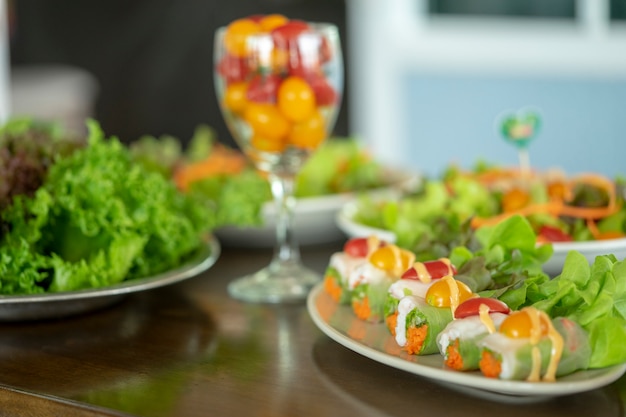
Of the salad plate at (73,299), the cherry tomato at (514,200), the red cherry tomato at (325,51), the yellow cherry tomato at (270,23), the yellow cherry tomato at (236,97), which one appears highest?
the yellow cherry tomato at (270,23)

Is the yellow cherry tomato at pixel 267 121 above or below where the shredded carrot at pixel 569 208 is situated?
above

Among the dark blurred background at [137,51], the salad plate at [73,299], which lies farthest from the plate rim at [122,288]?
the dark blurred background at [137,51]

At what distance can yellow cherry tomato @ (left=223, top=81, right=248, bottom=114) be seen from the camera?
1221 millimetres

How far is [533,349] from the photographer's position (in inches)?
29.2

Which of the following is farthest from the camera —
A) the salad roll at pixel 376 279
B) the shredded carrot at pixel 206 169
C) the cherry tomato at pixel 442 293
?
the shredded carrot at pixel 206 169

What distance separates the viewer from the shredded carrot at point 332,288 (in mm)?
1050

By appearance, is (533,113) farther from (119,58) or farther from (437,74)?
(119,58)

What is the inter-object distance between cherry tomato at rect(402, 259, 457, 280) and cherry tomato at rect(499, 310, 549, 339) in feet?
0.54

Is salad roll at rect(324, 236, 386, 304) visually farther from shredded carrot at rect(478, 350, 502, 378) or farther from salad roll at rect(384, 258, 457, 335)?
shredded carrot at rect(478, 350, 502, 378)

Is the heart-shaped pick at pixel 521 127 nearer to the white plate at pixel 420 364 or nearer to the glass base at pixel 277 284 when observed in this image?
the glass base at pixel 277 284

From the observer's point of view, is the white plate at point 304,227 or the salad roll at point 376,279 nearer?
the salad roll at point 376,279

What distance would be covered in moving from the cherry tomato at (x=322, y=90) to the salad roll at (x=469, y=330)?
49 centimetres

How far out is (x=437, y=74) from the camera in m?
3.94

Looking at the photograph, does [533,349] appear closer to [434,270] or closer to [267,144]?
[434,270]
